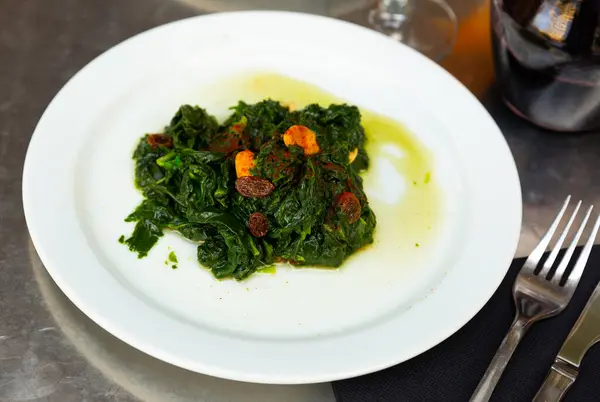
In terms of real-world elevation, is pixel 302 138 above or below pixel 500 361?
above

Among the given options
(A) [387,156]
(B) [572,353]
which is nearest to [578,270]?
(B) [572,353]

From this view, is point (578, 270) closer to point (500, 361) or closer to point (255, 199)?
point (500, 361)

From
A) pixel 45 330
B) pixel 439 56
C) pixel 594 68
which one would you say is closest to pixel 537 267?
pixel 594 68

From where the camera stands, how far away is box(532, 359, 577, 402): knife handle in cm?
168

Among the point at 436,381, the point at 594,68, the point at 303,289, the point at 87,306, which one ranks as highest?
the point at 594,68

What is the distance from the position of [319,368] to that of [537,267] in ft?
2.66

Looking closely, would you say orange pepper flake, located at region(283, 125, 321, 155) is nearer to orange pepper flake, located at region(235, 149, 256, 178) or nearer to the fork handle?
orange pepper flake, located at region(235, 149, 256, 178)

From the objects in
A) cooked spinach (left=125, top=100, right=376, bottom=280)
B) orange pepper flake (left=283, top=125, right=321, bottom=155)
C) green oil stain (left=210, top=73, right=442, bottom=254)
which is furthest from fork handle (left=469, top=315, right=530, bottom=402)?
orange pepper flake (left=283, top=125, right=321, bottom=155)

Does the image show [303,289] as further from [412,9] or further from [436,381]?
[412,9]

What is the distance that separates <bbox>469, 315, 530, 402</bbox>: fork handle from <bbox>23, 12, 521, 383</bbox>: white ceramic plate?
0.45 ft

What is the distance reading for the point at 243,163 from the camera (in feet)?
6.48

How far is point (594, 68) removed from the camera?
2.09 metres

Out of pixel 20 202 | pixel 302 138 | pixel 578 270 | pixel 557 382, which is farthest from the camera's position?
pixel 20 202

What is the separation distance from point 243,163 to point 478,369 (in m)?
0.90
